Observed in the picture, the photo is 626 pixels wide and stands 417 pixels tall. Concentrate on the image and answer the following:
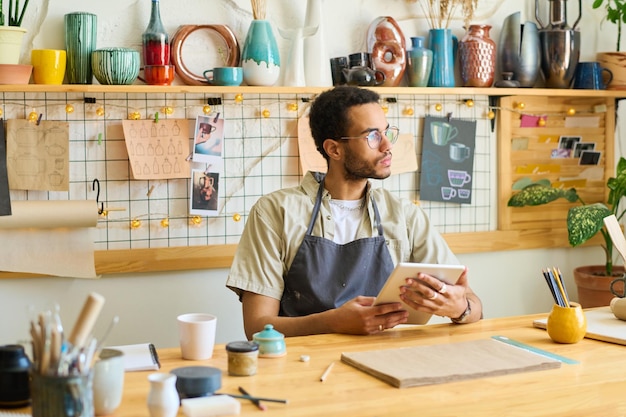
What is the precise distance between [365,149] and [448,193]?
1003 millimetres

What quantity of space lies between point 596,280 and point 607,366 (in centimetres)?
165

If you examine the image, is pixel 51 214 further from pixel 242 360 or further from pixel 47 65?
pixel 242 360

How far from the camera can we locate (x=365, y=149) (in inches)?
106

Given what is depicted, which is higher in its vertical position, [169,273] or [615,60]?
[615,60]

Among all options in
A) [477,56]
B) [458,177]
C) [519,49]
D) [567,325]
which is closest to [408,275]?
[567,325]

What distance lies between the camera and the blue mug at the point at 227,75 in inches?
121

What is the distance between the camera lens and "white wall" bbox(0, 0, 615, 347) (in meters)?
3.04

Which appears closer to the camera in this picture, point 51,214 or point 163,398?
point 163,398

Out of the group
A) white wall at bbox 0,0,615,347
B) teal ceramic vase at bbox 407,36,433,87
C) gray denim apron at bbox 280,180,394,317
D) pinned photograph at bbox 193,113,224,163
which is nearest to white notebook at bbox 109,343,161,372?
gray denim apron at bbox 280,180,394,317

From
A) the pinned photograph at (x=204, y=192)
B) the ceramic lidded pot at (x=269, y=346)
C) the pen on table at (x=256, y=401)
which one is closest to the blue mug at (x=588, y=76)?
the pinned photograph at (x=204, y=192)

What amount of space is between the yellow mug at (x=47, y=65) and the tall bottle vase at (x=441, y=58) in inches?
58.2

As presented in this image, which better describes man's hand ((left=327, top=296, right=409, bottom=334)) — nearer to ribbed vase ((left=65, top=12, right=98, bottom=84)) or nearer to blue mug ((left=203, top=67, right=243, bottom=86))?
blue mug ((left=203, top=67, right=243, bottom=86))

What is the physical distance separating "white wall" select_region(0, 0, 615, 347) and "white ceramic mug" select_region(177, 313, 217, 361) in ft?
3.80

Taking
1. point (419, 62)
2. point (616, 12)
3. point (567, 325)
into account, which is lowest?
point (567, 325)
